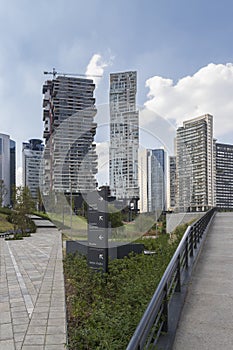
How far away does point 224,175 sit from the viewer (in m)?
52.1

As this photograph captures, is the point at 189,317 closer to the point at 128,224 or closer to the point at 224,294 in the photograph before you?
the point at 224,294

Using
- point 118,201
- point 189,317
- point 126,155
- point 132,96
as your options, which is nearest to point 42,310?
point 189,317

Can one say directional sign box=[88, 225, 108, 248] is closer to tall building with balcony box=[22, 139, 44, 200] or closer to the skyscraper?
the skyscraper

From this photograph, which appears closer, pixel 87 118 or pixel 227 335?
pixel 227 335

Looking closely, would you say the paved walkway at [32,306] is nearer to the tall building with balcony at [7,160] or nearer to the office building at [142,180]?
the office building at [142,180]

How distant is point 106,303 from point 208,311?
1.86 m

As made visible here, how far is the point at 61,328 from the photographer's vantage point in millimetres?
4727

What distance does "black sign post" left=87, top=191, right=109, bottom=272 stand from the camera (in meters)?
7.67

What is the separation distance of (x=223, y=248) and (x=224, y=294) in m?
4.92

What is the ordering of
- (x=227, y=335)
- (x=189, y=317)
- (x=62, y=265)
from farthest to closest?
(x=62, y=265), (x=189, y=317), (x=227, y=335)

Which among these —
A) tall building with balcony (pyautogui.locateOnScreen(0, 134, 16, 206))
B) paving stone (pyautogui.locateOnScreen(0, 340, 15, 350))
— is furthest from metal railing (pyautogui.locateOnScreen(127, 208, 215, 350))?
tall building with balcony (pyautogui.locateOnScreen(0, 134, 16, 206))

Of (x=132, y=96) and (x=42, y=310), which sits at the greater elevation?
(x=132, y=96)

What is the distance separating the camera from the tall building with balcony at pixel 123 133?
1080cm

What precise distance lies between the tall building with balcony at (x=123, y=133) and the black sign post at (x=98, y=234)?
2739 mm
